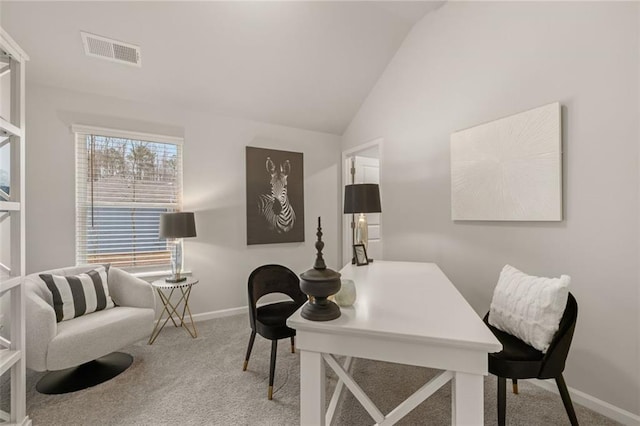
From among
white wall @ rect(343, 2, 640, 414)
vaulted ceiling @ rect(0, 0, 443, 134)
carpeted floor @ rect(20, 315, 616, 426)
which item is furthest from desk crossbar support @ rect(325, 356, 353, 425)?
vaulted ceiling @ rect(0, 0, 443, 134)

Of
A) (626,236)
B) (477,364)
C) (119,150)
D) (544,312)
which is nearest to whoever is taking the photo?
(477,364)

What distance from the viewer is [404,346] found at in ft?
3.51

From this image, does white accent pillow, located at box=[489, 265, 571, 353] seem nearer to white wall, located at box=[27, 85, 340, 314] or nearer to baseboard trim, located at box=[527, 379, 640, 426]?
baseboard trim, located at box=[527, 379, 640, 426]

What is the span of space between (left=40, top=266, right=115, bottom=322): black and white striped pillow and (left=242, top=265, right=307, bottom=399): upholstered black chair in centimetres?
130

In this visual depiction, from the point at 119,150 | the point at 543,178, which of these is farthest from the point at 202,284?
the point at 543,178

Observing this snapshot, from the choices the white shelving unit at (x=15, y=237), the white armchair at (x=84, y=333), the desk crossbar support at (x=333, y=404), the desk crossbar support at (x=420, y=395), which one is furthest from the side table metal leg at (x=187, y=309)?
the desk crossbar support at (x=420, y=395)

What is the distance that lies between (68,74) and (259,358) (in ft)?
10.2

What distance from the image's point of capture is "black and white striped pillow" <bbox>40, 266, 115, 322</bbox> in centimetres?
214

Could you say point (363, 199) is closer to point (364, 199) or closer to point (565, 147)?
point (364, 199)

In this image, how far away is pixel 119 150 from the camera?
9.89ft

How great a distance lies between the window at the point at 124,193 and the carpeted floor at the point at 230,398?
1.06 m

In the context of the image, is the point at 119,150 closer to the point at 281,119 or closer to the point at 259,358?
the point at 281,119

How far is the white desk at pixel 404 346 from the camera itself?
99cm

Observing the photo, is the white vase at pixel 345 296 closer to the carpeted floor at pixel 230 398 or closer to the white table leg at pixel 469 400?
the white table leg at pixel 469 400
